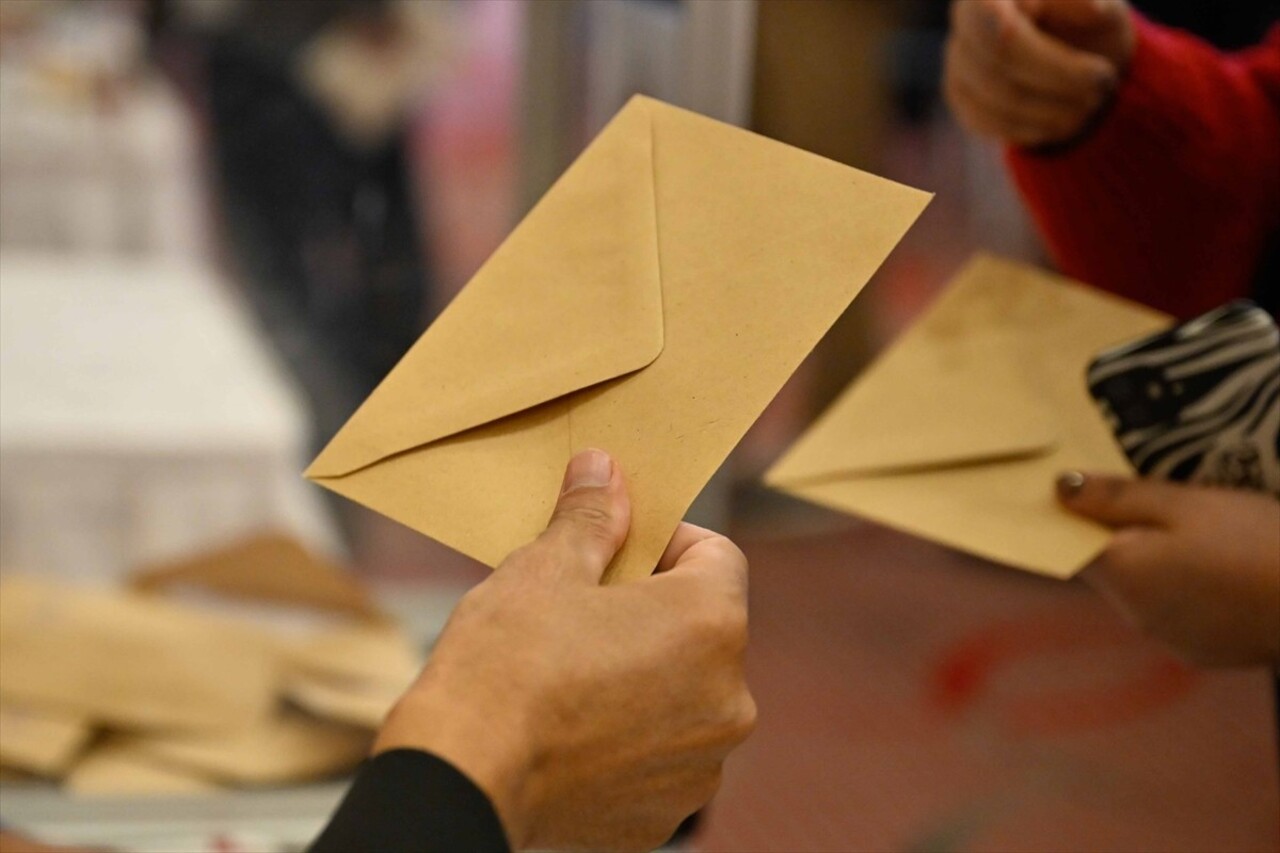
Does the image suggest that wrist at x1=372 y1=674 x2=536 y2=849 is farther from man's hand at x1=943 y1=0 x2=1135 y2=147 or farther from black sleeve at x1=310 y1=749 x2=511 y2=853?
man's hand at x1=943 y1=0 x2=1135 y2=147

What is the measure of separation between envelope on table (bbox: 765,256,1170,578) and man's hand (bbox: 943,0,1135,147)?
78 mm

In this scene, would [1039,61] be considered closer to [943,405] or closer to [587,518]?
[943,405]

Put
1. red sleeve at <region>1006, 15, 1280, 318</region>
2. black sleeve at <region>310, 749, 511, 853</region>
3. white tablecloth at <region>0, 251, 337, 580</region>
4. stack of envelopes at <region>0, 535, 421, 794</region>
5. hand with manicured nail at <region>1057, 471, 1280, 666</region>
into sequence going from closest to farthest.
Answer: black sleeve at <region>310, 749, 511, 853</region> → hand with manicured nail at <region>1057, 471, 1280, 666</region> → red sleeve at <region>1006, 15, 1280, 318</region> → stack of envelopes at <region>0, 535, 421, 794</region> → white tablecloth at <region>0, 251, 337, 580</region>

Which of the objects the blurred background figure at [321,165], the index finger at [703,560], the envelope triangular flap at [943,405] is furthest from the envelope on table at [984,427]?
the blurred background figure at [321,165]

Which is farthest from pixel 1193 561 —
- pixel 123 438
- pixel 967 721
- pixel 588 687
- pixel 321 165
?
pixel 321 165

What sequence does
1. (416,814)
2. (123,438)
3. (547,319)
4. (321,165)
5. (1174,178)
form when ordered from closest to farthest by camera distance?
(416,814) < (547,319) < (1174,178) < (123,438) < (321,165)

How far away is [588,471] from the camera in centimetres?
42

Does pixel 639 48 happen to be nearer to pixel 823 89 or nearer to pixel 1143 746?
pixel 823 89

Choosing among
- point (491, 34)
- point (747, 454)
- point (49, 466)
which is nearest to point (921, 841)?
point (49, 466)

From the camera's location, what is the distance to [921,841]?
2.29 feet

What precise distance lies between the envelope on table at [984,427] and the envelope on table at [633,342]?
0.17 meters

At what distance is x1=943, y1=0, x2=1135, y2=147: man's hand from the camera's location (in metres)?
0.64

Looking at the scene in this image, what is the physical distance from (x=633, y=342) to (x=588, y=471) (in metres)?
0.06

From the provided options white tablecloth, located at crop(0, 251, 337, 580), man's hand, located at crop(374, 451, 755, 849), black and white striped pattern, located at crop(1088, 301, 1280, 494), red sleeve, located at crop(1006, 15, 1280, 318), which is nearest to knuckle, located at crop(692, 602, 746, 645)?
man's hand, located at crop(374, 451, 755, 849)
